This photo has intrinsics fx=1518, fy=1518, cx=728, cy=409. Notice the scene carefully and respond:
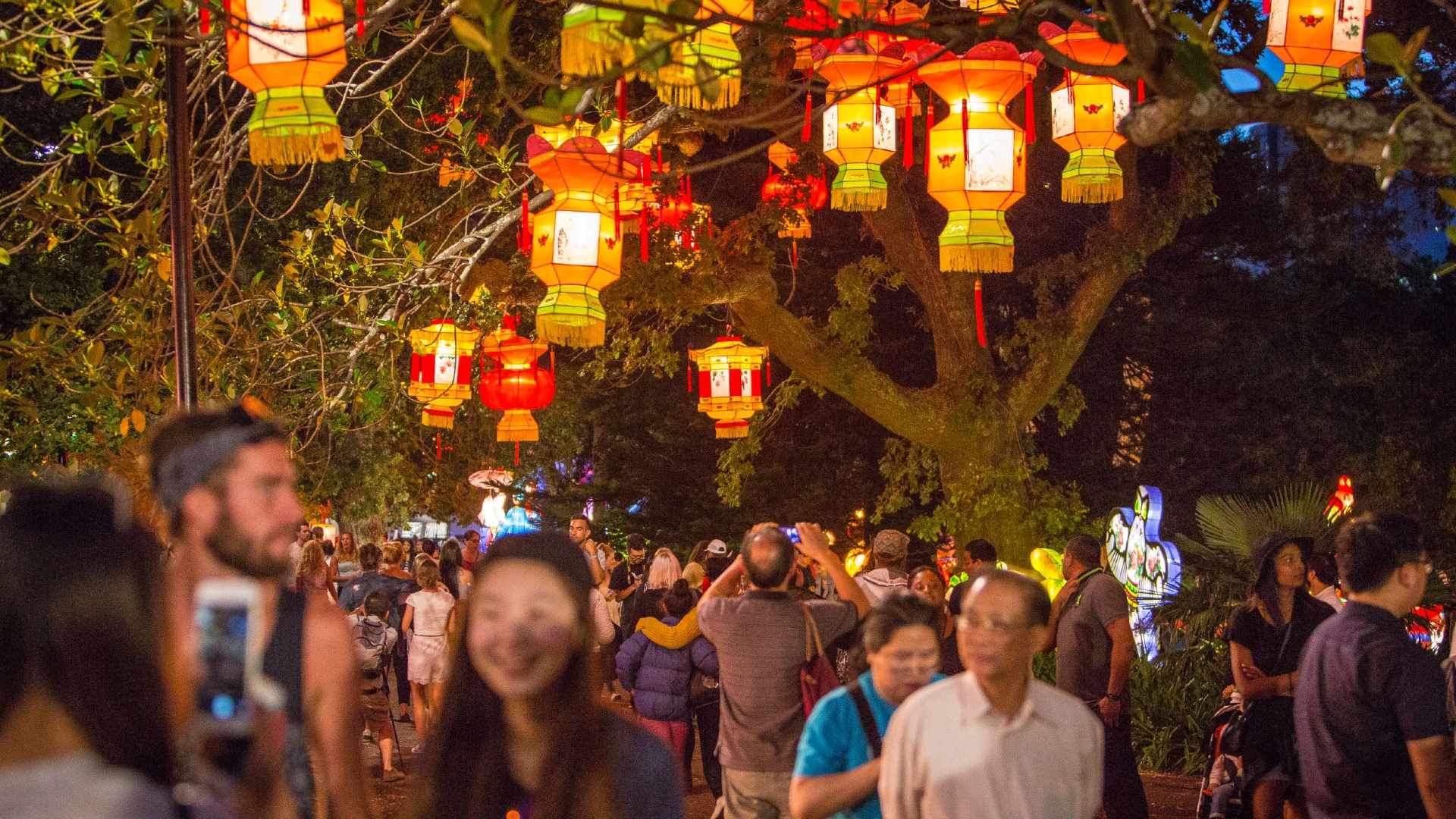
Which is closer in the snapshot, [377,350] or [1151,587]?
[377,350]

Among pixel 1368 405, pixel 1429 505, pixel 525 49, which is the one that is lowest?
pixel 1429 505

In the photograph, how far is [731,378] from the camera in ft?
52.4

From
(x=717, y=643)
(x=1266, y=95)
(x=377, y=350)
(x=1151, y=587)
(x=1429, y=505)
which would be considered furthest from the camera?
(x=1429, y=505)

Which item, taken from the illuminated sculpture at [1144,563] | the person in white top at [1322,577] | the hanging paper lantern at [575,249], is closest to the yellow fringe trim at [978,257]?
the hanging paper lantern at [575,249]

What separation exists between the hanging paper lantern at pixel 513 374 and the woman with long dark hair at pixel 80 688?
12387mm

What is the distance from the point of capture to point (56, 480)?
98.7 inches

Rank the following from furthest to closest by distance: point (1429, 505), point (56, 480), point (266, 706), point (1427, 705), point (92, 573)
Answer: point (1429, 505), point (1427, 705), point (266, 706), point (56, 480), point (92, 573)

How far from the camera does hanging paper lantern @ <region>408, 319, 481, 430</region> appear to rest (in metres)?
13.3

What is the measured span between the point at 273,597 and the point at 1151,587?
11664mm

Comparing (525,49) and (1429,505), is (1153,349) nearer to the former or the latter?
(1429,505)

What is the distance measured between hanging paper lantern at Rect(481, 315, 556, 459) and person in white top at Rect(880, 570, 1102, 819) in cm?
1102

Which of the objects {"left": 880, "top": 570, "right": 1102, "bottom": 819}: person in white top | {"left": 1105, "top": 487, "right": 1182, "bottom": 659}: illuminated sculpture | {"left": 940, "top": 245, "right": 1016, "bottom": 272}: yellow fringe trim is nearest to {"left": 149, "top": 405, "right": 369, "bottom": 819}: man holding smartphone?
{"left": 880, "top": 570, "right": 1102, "bottom": 819}: person in white top

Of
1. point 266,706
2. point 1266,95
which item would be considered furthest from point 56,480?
point 1266,95

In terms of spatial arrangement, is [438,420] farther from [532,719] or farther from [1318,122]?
[532,719]
